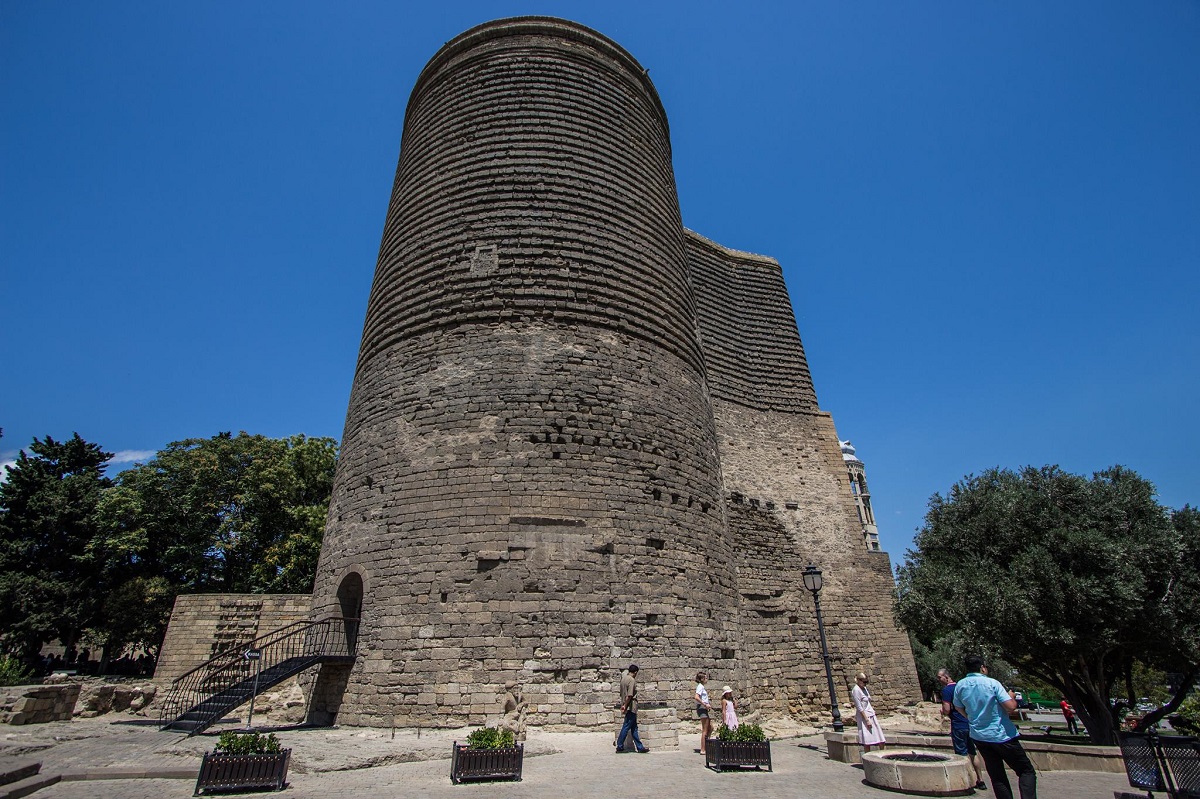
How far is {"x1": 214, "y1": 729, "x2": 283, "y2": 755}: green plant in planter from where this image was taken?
5.58 meters

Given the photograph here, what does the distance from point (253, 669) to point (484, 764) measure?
7732 millimetres

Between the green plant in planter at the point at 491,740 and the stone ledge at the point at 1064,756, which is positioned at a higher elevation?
the green plant in planter at the point at 491,740

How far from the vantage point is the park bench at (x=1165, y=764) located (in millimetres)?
4938

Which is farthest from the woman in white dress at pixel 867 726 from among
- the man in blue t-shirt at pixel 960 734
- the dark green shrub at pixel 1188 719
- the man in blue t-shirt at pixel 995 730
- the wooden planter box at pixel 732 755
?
the dark green shrub at pixel 1188 719

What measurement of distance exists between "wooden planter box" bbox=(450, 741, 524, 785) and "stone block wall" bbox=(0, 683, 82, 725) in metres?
8.95

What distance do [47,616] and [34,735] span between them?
16600mm

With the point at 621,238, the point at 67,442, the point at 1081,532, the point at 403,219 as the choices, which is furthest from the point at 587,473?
the point at 67,442

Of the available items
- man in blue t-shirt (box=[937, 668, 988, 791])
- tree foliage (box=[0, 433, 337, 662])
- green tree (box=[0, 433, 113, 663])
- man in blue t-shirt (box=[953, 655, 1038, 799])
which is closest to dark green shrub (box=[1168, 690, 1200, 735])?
man in blue t-shirt (box=[937, 668, 988, 791])

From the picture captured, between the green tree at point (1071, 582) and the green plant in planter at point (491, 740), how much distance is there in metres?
→ 9.42

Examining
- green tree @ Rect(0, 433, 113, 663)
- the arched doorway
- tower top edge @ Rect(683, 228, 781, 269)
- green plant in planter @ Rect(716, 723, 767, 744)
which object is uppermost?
tower top edge @ Rect(683, 228, 781, 269)

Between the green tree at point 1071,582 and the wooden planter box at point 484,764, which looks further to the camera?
the green tree at point 1071,582

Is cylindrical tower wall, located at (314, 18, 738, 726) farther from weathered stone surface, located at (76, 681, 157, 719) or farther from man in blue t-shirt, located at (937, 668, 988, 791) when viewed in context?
weathered stone surface, located at (76, 681, 157, 719)

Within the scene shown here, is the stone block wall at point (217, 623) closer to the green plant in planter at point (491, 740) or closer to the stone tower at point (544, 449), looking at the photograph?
the stone tower at point (544, 449)

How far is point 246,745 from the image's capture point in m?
5.65
